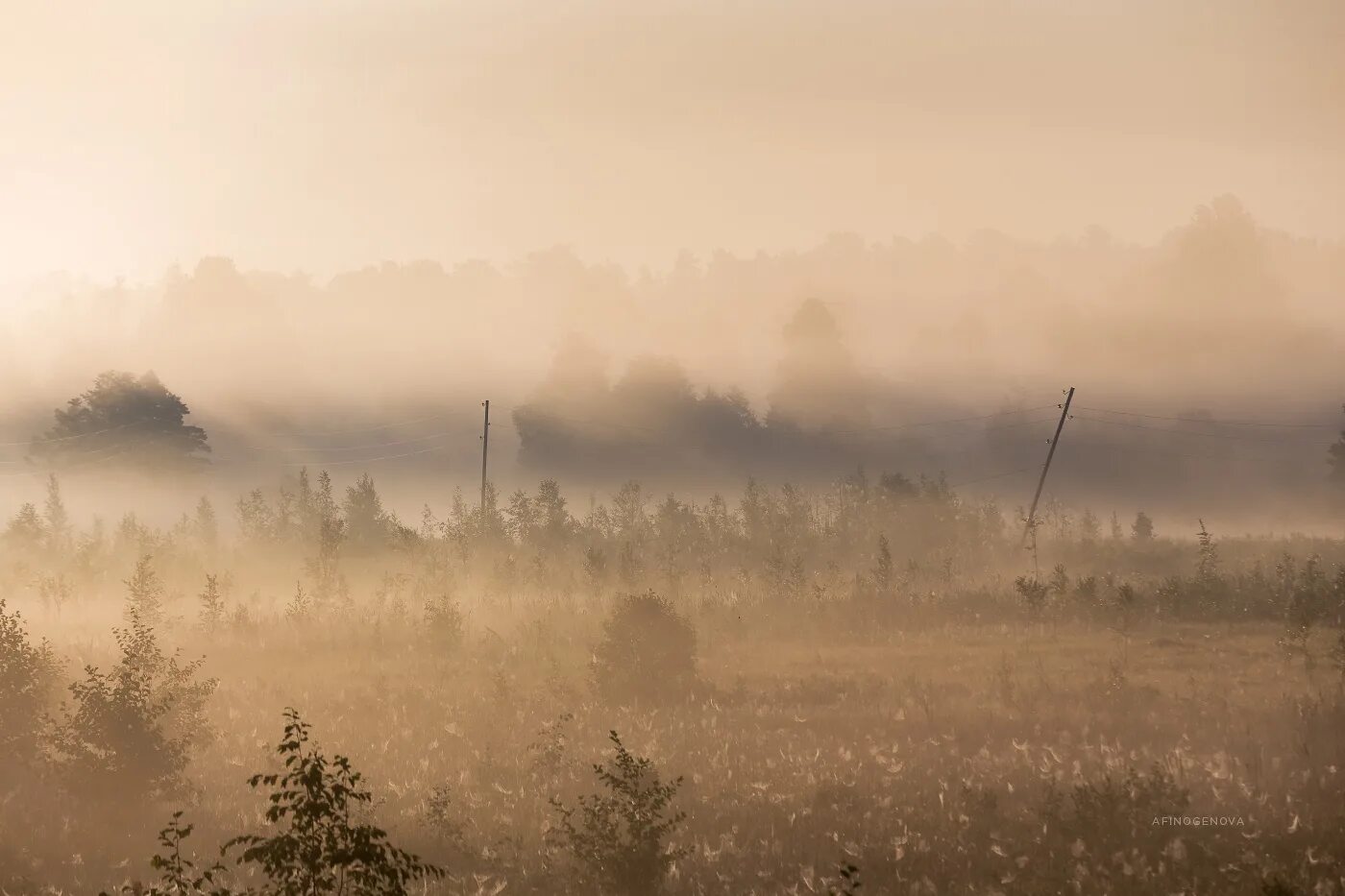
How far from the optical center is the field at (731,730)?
17125 millimetres

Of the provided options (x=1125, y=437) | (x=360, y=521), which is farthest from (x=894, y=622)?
(x=1125, y=437)

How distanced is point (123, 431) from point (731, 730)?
271 feet

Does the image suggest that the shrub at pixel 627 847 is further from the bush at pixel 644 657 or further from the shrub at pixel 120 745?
the bush at pixel 644 657

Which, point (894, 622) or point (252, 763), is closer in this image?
point (252, 763)

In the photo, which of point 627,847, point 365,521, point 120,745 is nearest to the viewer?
point 627,847

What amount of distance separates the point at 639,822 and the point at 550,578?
3646 centimetres

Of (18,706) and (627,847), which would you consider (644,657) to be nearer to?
(627,847)

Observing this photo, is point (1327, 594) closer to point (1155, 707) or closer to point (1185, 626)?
point (1185, 626)

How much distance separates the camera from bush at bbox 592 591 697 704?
2862 centimetres

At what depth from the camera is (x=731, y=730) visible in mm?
25484

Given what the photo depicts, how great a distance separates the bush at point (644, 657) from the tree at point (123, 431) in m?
76.3

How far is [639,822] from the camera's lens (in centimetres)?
1609

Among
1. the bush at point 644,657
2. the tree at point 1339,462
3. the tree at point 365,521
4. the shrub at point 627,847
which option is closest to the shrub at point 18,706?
the shrub at point 627,847

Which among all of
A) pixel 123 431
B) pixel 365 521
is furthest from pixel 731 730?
pixel 123 431
